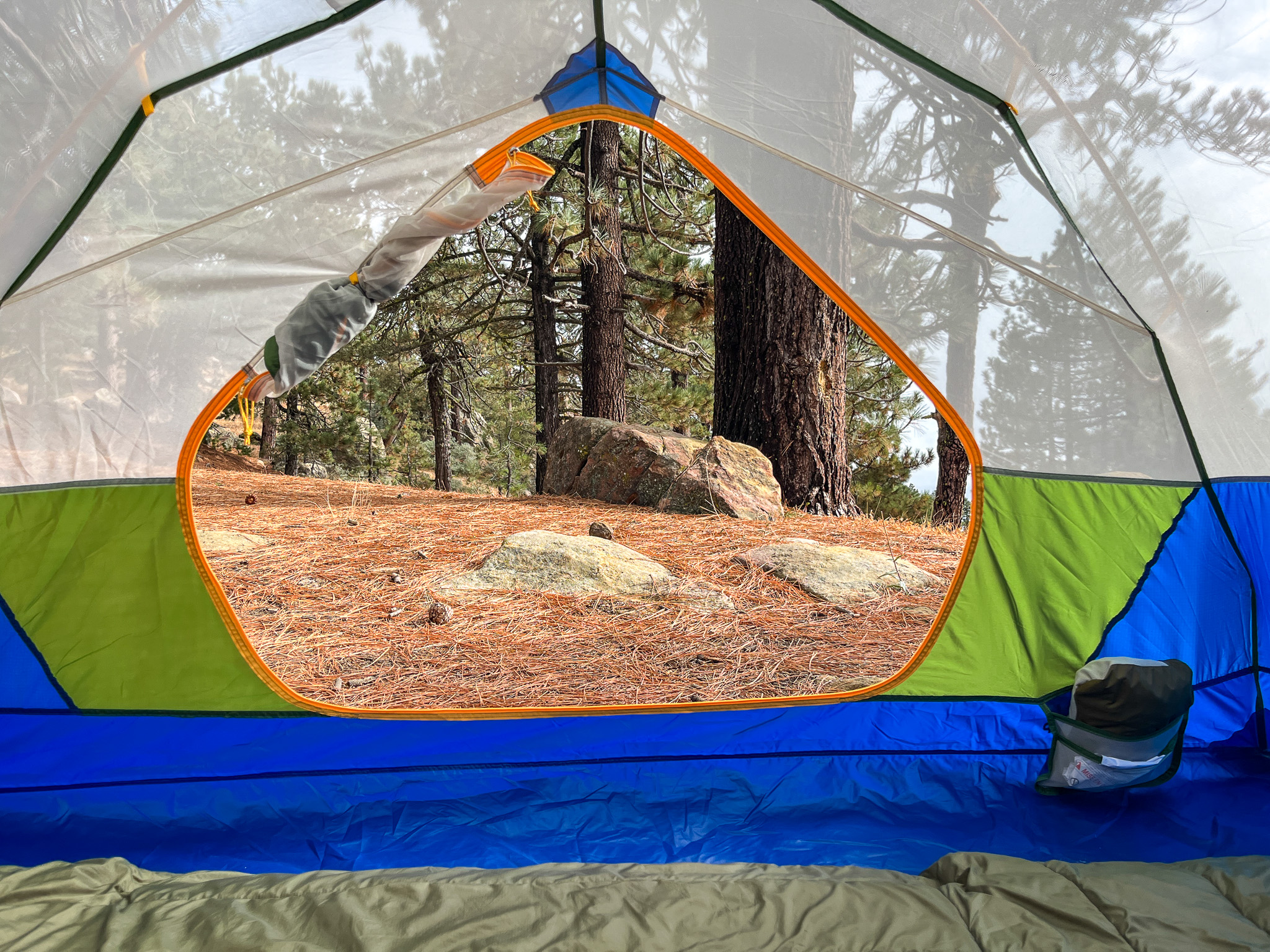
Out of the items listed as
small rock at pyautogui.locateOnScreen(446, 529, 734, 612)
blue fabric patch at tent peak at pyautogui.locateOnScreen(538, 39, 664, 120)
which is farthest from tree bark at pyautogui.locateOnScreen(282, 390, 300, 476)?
blue fabric patch at tent peak at pyautogui.locateOnScreen(538, 39, 664, 120)

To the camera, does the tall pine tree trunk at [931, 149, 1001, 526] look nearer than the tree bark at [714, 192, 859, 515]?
Yes

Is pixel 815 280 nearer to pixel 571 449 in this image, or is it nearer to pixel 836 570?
pixel 836 570

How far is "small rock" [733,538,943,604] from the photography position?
9.79ft

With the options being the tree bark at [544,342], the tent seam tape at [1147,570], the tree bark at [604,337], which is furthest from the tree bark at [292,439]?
the tent seam tape at [1147,570]

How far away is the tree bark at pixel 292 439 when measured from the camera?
865cm

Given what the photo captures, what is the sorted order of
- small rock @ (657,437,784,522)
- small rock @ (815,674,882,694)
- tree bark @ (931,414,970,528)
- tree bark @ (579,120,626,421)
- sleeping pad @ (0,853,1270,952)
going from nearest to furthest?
1. sleeping pad @ (0,853,1270,952)
2. small rock @ (815,674,882,694)
3. small rock @ (657,437,784,522)
4. tree bark @ (579,120,626,421)
5. tree bark @ (931,414,970,528)

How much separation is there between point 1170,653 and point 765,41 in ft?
5.55

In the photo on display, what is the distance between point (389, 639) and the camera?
2.71 meters

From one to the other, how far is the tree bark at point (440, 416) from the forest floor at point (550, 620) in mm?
3775

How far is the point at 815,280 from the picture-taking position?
1933mm

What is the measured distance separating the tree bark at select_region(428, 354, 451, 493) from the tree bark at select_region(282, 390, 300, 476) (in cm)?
140

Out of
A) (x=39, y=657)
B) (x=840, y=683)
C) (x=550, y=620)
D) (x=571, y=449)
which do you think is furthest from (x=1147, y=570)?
(x=571, y=449)

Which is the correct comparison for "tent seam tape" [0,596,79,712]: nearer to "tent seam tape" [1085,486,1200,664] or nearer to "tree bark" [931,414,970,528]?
"tent seam tape" [1085,486,1200,664]

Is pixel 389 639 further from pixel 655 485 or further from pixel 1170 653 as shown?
pixel 1170 653
